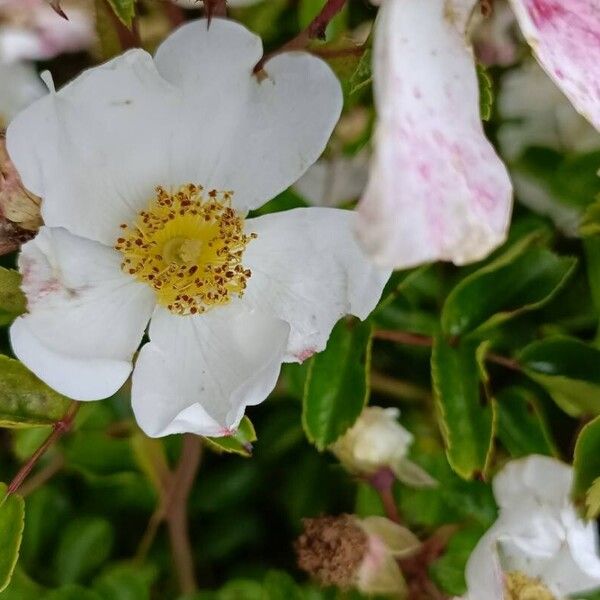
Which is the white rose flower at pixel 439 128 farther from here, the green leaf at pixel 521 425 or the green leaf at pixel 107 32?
the green leaf at pixel 521 425

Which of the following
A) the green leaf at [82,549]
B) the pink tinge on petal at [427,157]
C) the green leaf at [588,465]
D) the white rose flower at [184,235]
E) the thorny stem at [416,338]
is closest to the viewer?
the pink tinge on petal at [427,157]

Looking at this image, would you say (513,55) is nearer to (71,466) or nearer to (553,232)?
(553,232)

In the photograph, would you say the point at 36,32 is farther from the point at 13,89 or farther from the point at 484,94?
the point at 484,94

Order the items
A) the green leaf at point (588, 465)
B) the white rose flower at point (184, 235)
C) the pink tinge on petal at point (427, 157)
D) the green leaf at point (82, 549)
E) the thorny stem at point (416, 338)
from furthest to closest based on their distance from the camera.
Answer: the green leaf at point (82, 549) < the thorny stem at point (416, 338) < the green leaf at point (588, 465) < the white rose flower at point (184, 235) < the pink tinge on petal at point (427, 157)

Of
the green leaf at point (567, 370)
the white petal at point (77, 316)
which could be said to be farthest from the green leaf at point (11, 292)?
the green leaf at point (567, 370)

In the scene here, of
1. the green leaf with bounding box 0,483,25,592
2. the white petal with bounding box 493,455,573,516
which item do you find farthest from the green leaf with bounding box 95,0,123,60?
the white petal with bounding box 493,455,573,516

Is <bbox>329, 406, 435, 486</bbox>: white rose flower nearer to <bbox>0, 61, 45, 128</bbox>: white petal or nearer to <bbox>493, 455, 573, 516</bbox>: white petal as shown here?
<bbox>493, 455, 573, 516</bbox>: white petal
